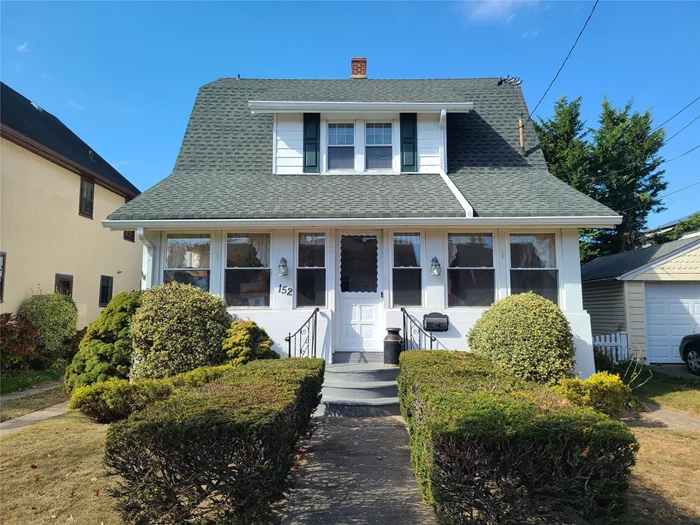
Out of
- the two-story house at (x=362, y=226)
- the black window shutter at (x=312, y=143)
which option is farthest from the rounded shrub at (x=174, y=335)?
the black window shutter at (x=312, y=143)

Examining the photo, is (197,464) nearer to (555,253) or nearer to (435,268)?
(435,268)

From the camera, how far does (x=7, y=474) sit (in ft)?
13.8

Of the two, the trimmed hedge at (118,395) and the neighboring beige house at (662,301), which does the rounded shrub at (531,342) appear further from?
the neighboring beige house at (662,301)

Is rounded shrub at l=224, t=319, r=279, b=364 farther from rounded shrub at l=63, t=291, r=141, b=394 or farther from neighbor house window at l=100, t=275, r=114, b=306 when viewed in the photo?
neighbor house window at l=100, t=275, r=114, b=306

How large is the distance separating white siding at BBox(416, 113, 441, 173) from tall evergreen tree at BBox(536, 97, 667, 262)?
13.1 m

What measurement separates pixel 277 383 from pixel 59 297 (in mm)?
10978

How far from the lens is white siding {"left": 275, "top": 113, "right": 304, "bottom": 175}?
9.34 meters

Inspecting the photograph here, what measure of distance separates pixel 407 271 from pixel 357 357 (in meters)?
1.97

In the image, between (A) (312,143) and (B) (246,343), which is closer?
(B) (246,343)

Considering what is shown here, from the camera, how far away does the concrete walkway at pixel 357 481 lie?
136 inches

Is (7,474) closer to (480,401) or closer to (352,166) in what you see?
(480,401)

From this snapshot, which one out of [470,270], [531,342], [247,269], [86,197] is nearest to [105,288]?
[86,197]

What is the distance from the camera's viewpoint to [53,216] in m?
12.5

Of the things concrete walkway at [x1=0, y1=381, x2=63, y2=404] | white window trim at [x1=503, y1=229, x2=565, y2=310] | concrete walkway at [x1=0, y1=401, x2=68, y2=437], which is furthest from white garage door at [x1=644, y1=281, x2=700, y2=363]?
concrete walkway at [x1=0, y1=381, x2=63, y2=404]
